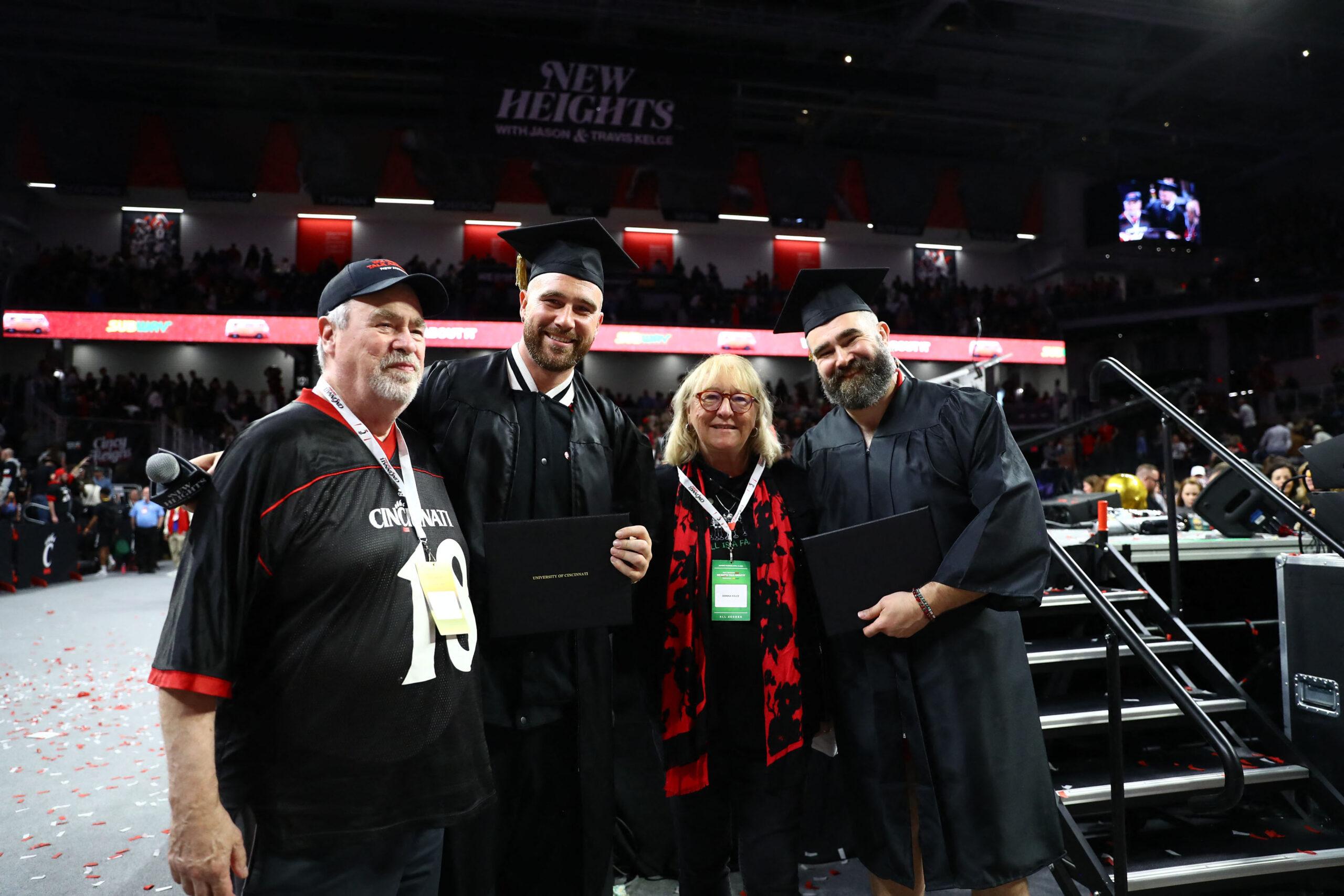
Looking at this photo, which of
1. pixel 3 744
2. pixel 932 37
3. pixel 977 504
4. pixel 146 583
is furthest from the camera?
pixel 932 37

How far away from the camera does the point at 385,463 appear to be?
1667mm

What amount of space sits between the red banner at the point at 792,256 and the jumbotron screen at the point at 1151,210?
864 cm

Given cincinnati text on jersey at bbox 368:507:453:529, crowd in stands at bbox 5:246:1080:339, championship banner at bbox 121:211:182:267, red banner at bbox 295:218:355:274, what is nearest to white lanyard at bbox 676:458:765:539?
cincinnati text on jersey at bbox 368:507:453:529

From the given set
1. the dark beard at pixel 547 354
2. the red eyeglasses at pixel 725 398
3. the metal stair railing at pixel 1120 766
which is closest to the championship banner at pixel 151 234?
the dark beard at pixel 547 354

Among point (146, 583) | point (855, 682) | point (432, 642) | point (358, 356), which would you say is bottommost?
point (146, 583)

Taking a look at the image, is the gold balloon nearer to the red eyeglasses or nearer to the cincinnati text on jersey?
the red eyeglasses

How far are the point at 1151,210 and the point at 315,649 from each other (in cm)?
2745

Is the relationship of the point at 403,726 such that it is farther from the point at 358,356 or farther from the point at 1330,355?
the point at 1330,355

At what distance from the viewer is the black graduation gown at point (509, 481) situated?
1.92 metres

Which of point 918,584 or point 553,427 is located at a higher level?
point 553,427

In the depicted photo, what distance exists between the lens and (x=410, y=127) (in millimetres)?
19281

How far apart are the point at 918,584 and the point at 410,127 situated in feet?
67.3

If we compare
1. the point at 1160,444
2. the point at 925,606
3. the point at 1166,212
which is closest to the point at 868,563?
the point at 925,606

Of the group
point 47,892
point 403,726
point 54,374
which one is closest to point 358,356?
point 403,726
